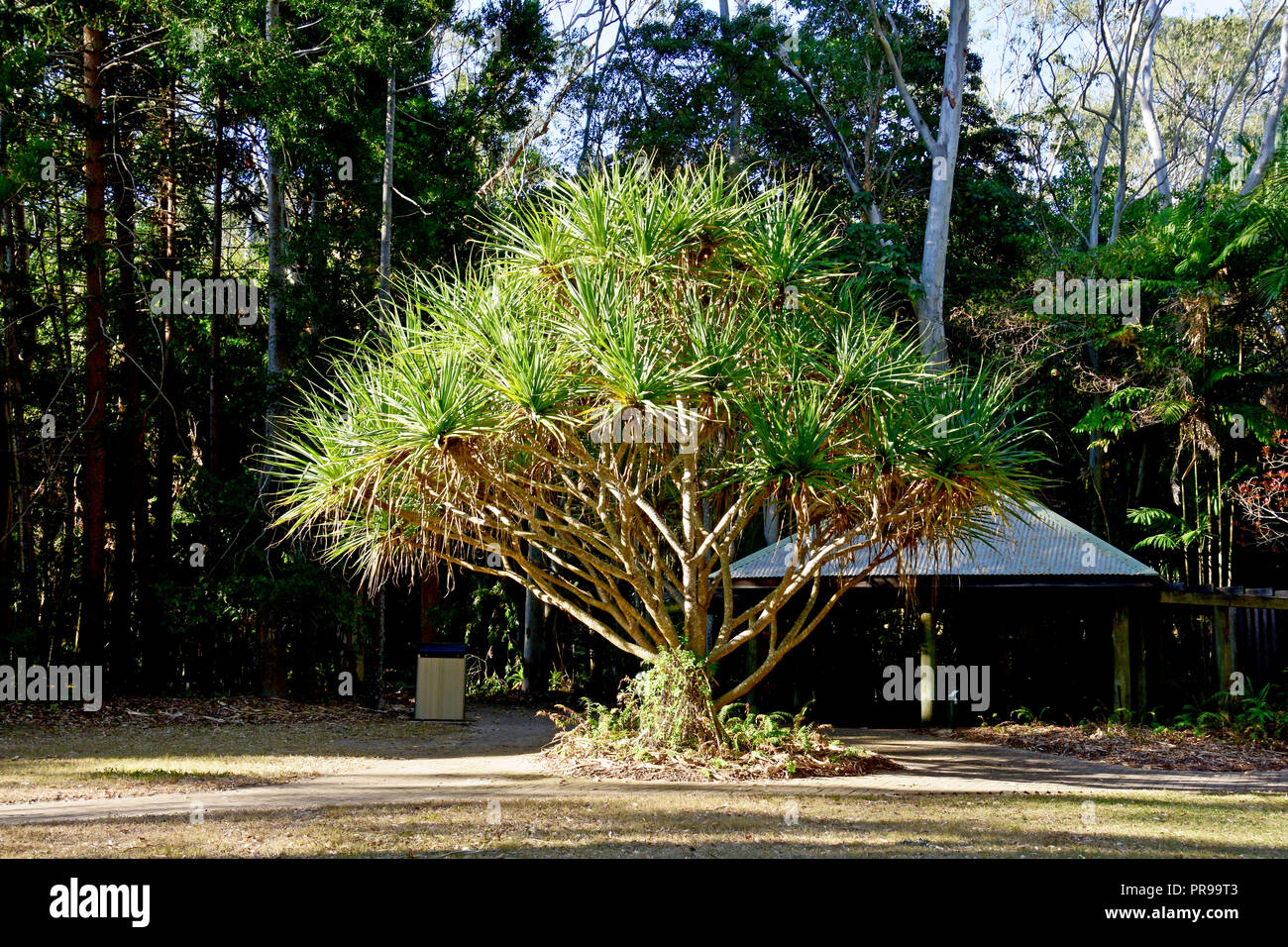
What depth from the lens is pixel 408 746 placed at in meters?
11.4

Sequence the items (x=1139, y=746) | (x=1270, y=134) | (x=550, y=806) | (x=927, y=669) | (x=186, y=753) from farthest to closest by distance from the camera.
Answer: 1. (x=1270, y=134)
2. (x=927, y=669)
3. (x=1139, y=746)
4. (x=186, y=753)
5. (x=550, y=806)

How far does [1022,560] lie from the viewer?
13.4m

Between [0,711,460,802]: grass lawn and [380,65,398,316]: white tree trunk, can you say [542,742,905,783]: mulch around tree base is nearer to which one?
[0,711,460,802]: grass lawn

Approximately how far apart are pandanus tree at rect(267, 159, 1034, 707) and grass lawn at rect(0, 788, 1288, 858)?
256 cm

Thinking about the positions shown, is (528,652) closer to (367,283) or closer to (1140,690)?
(367,283)

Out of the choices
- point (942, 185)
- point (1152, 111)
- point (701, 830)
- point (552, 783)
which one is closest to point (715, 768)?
point (552, 783)

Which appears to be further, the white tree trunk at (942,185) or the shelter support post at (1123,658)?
the white tree trunk at (942,185)

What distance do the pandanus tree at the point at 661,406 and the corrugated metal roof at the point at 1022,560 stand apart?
296cm

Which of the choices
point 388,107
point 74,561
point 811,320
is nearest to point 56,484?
point 74,561

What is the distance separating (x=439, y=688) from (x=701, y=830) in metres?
8.23

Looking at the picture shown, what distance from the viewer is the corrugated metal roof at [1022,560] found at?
12.9 metres

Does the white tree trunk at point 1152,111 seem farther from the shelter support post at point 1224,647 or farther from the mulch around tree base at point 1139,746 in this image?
the mulch around tree base at point 1139,746

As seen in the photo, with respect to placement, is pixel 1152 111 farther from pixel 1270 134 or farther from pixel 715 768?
pixel 715 768

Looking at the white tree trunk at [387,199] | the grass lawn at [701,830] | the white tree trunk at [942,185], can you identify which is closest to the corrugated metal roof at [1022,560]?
the white tree trunk at [942,185]
